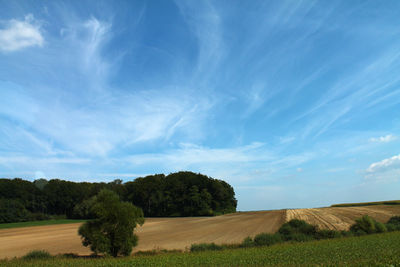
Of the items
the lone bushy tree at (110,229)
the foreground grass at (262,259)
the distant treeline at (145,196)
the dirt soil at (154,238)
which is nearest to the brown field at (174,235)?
the dirt soil at (154,238)

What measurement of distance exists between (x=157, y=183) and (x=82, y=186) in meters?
38.1

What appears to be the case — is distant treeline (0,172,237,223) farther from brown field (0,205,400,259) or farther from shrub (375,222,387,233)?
shrub (375,222,387,233)

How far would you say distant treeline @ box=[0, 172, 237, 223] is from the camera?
337 ft

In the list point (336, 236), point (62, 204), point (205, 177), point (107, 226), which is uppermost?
point (205, 177)

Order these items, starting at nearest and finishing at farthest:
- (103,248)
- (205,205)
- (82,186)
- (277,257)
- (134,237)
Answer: (277,257)
(103,248)
(134,237)
(205,205)
(82,186)

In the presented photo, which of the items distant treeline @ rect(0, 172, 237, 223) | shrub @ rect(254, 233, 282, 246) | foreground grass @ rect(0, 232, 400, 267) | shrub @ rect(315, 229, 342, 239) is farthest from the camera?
distant treeline @ rect(0, 172, 237, 223)

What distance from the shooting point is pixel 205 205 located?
101938 mm

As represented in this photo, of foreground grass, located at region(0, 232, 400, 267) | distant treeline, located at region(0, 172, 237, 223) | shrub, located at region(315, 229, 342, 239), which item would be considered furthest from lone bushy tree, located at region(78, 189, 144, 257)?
distant treeline, located at region(0, 172, 237, 223)

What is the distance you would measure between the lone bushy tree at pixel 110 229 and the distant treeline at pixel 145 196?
261 feet

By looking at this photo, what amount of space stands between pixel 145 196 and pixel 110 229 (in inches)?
3637

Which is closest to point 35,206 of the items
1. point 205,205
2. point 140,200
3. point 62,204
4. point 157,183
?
point 62,204

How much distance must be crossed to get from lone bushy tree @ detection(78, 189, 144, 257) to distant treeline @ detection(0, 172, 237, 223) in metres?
79.6

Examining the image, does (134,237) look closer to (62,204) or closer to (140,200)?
(140,200)

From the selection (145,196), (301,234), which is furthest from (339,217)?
(145,196)
